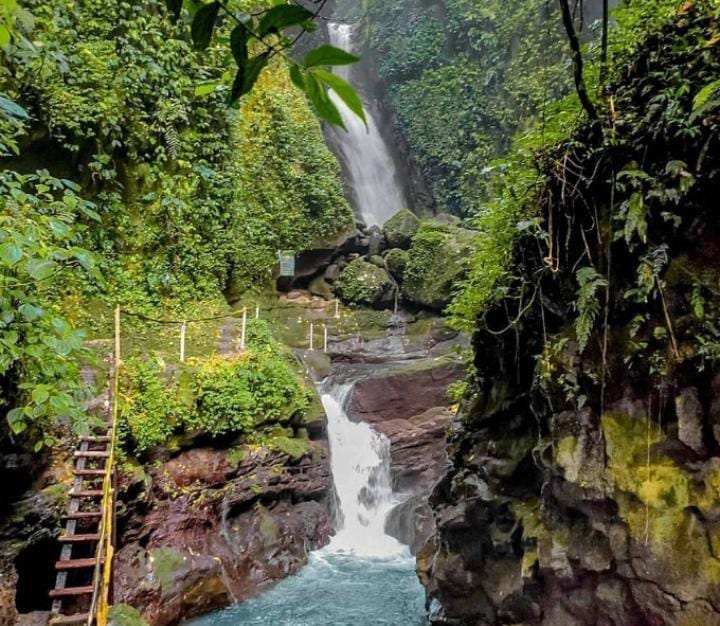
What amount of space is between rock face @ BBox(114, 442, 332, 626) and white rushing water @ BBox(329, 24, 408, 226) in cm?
1323

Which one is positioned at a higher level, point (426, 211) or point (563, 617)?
point (426, 211)

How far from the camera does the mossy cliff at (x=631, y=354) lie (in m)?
3.02

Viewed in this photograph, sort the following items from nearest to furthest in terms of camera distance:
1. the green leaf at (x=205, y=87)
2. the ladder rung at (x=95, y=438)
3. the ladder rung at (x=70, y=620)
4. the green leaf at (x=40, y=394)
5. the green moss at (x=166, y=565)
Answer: the green leaf at (x=205, y=87)
the green leaf at (x=40, y=394)
the ladder rung at (x=70, y=620)
the ladder rung at (x=95, y=438)
the green moss at (x=166, y=565)

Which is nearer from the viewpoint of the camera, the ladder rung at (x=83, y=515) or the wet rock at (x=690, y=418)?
the wet rock at (x=690, y=418)

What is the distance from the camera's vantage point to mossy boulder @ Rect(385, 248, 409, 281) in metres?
16.6

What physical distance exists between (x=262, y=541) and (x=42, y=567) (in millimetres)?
2919

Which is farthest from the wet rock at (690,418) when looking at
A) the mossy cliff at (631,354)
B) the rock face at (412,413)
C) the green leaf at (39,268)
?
the rock face at (412,413)

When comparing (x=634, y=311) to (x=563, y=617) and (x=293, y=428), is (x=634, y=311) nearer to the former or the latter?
(x=563, y=617)

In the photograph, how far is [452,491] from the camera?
5281mm

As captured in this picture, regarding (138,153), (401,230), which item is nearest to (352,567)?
(138,153)

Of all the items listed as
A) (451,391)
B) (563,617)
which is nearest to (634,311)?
(563,617)

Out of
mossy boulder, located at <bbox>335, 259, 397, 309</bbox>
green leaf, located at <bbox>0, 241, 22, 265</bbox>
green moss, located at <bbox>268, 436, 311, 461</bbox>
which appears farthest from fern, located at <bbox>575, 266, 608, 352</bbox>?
mossy boulder, located at <bbox>335, 259, 397, 309</bbox>

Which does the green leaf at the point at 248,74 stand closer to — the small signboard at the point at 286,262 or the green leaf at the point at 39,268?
the green leaf at the point at 39,268

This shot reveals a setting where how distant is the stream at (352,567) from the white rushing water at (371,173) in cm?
1041
